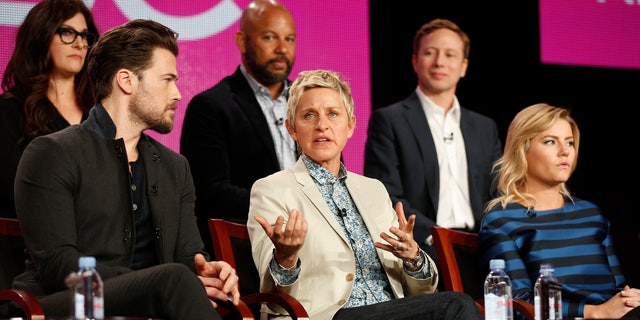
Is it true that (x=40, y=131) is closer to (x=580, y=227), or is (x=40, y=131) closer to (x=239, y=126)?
(x=239, y=126)

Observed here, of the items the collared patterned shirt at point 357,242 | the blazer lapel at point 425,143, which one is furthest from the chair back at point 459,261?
the blazer lapel at point 425,143

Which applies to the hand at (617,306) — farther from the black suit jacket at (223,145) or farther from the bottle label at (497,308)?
the black suit jacket at (223,145)

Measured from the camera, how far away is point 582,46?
636cm

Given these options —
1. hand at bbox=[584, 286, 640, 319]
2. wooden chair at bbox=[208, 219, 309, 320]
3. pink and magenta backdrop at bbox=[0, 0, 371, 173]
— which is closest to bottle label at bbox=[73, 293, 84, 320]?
wooden chair at bbox=[208, 219, 309, 320]

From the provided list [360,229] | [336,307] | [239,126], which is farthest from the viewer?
[239,126]

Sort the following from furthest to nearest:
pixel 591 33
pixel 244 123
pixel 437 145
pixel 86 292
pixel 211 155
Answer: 1. pixel 591 33
2. pixel 437 145
3. pixel 244 123
4. pixel 211 155
5. pixel 86 292

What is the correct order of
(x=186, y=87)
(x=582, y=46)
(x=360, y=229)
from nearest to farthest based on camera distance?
(x=360, y=229) < (x=186, y=87) < (x=582, y=46)

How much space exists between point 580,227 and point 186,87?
2172 millimetres

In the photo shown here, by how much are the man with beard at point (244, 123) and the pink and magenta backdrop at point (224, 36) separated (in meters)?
0.16

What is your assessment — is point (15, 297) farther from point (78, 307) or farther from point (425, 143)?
point (425, 143)

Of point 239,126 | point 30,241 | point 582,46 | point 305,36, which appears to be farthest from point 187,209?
point 582,46

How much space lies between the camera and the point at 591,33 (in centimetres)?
639

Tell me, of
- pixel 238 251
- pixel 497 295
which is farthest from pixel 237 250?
pixel 497 295

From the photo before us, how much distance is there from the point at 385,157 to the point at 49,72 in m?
1.79
